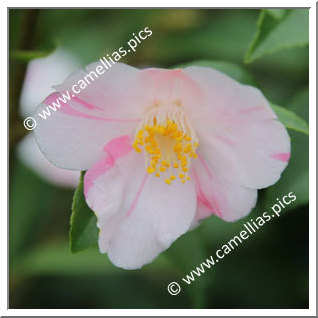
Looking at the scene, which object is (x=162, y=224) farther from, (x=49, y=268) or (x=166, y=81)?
(x=49, y=268)

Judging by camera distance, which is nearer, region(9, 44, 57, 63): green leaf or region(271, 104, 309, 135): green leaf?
region(271, 104, 309, 135): green leaf

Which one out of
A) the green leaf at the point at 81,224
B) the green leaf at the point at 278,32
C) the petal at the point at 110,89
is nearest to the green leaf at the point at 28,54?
the petal at the point at 110,89

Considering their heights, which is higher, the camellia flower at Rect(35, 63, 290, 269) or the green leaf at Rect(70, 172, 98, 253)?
the camellia flower at Rect(35, 63, 290, 269)

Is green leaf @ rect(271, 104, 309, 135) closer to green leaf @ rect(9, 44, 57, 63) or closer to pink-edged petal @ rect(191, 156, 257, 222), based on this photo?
pink-edged petal @ rect(191, 156, 257, 222)

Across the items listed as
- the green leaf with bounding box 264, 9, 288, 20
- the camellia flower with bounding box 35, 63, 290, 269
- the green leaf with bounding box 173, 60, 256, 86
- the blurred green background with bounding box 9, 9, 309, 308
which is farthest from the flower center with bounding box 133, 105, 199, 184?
the blurred green background with bounding box 9, 9, 309, 308

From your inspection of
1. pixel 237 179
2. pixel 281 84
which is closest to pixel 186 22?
pixel 281 84

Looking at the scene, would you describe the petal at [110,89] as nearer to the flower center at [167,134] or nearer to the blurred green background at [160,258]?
the flower center at [167,134]

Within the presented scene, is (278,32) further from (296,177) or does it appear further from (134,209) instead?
(134,209)
